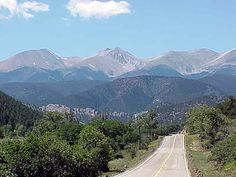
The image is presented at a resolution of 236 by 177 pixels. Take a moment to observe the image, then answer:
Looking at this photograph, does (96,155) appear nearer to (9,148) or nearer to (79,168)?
(79,168)

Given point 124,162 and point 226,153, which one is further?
point 124,162

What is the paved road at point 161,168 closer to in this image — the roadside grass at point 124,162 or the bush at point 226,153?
the roadside grass at point 124,162

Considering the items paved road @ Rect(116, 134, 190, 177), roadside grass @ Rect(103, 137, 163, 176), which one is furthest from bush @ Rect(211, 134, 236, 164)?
roadside grass @ Rect(103, 137, 163, 176)

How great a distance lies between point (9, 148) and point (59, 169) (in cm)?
847

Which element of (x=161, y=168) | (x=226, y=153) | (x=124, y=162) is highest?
(x=226, y=153)

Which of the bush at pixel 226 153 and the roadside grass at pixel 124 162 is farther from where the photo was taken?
the roadside grass at pixel 124 162

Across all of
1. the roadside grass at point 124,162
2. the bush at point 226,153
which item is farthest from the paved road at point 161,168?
the bush at point 226,153

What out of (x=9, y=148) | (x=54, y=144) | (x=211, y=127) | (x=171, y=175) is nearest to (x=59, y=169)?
(x=54, y=144)

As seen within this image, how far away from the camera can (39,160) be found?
61.1 metres

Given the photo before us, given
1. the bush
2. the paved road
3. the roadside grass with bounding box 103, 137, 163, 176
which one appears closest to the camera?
the paved road

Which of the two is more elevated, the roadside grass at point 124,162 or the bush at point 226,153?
the bush at point 226,153

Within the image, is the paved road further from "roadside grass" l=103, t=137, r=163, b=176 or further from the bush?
the bush

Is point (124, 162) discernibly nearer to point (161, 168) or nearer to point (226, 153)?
point (161, 168)

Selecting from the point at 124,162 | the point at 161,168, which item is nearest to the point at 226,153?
the point at 161,168
